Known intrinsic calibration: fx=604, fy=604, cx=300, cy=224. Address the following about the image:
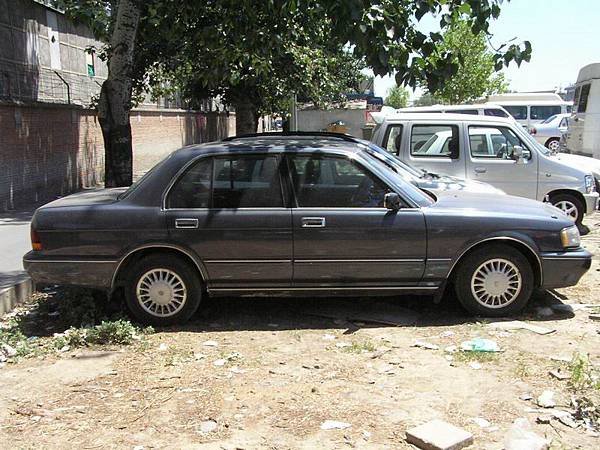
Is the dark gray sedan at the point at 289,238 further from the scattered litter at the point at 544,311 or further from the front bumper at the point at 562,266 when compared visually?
the scattered litter at the point at 544,311

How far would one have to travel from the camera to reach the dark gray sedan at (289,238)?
536 centimetres

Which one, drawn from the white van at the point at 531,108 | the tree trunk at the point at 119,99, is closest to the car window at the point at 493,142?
the tree trunk at the point at 119,99

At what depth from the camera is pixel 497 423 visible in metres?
3.68

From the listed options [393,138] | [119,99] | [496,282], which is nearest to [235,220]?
[496,282]

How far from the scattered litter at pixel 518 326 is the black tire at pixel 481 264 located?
0.48 feet

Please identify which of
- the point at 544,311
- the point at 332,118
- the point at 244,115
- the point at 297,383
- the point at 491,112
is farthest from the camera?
the point at 332,118

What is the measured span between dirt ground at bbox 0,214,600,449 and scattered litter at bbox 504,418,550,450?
1.9 inches

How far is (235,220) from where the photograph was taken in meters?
5.37

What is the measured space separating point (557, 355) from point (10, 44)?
17.1 metres

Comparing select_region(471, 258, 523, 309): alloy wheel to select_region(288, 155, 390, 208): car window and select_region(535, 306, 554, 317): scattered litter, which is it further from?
select_region(288, 155, 390, 208): car window

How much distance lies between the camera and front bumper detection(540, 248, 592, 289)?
5457mm

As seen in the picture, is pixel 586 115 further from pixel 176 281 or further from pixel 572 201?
pixel 176 281

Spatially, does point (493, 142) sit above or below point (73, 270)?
above

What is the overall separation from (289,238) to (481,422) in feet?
7.63
